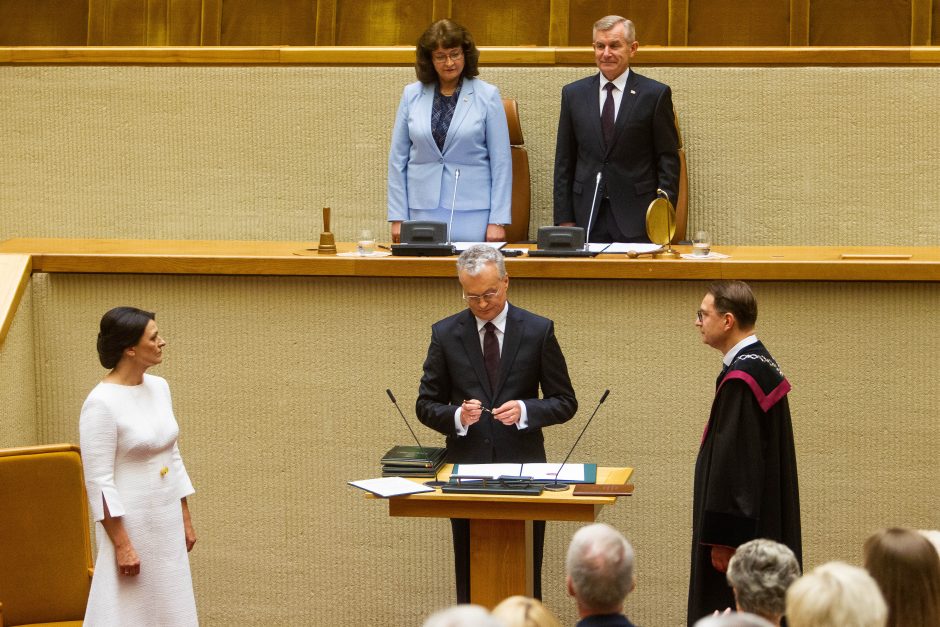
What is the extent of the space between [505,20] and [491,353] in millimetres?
2939

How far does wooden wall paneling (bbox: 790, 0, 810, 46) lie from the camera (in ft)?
20.6

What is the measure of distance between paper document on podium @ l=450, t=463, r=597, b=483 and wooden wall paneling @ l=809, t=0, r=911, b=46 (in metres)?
3.51

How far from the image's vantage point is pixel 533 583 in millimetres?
3996

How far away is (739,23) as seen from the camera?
639cm

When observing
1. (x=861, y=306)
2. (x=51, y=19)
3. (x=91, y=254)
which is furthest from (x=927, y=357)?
(x=51, y=19)

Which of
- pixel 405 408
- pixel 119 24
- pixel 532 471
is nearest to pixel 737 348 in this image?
pixel 532 471

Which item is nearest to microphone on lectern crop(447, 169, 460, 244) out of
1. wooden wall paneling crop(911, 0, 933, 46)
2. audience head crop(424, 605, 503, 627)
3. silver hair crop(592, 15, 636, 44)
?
silver hair crop(592, 15, 636, 44)

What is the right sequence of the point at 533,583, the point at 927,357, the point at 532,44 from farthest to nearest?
the point at 532,44
the point at 927,357
the point at 533,583

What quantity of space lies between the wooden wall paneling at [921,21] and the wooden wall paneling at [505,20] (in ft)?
5.59

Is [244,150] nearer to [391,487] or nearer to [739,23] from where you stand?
[739,23]

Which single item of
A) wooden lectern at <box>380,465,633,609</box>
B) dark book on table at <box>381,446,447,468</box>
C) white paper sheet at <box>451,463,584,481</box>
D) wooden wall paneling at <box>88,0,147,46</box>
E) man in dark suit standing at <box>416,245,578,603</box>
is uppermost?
wooden wall paneling at <box>88,0,147,46</box>

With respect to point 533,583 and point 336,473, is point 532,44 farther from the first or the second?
point 533,583

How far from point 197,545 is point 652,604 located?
1.61m

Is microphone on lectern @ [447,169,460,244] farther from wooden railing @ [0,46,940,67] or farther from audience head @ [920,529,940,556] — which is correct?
audience head @ [920,529,940,556]
